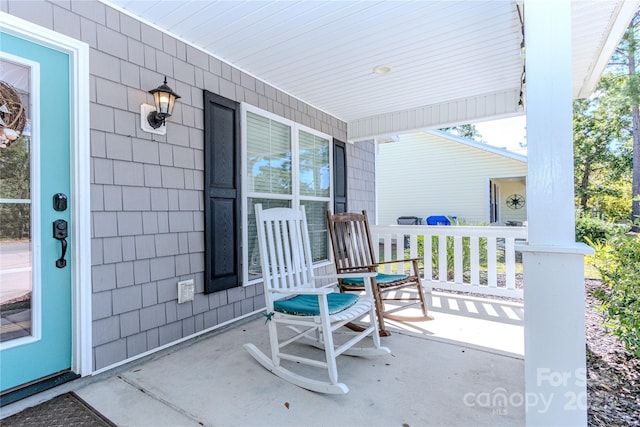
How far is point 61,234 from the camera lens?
6.92 ft

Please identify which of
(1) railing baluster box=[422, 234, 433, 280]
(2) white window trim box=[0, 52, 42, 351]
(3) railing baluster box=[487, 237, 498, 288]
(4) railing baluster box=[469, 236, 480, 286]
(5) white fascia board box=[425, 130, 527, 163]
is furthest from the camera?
(5) white fascia board box=[425, 130, 527, 163]

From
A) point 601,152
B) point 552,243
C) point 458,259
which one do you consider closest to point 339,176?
point 458,259

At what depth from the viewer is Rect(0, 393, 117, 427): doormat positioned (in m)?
1.72

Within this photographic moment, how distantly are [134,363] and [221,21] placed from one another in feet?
8.62

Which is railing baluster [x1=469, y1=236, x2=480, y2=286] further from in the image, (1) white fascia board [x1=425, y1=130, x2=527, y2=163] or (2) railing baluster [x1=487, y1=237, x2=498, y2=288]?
(1) white fascia board [x1=425, y1=130, x2=527, y2=163]

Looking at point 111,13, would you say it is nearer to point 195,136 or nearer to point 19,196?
point 195,136

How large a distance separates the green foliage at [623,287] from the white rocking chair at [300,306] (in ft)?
5.07

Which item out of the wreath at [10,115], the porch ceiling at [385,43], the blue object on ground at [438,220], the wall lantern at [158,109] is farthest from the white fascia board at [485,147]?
the wreath at [10,115]

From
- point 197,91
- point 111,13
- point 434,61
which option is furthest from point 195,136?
point 434,61

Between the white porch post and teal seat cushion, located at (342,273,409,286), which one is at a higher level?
the white porch post

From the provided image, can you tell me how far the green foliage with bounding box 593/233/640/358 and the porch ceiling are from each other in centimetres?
169

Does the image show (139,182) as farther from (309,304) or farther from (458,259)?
(458,259)

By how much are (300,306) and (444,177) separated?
1009 cm

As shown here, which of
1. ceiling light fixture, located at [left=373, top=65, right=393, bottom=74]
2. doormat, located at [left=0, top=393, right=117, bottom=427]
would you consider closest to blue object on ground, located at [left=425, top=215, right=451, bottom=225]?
ceiling light fixture, located at [left=373, top=65, right=393, bottom=74]
